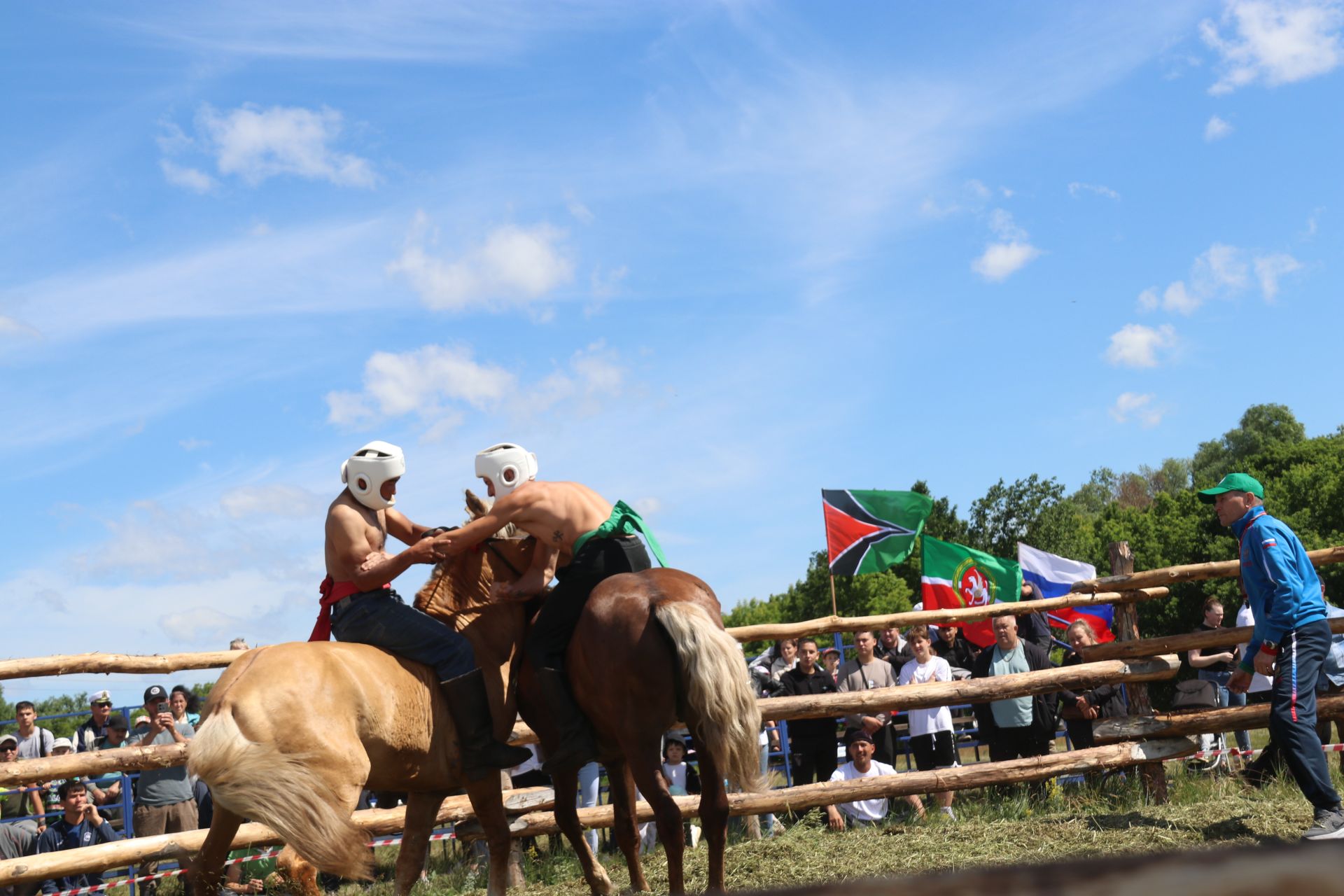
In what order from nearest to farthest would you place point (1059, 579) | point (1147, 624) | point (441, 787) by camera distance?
point (441, 787), point (1059, 579), point (1147, 624)

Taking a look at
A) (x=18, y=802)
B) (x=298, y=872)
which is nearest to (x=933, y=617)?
(x=298, y=872)

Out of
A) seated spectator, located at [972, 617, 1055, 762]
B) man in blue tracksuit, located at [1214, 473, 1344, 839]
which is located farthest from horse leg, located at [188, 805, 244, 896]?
seated spectator, located at [972, 617, 1055, 762]

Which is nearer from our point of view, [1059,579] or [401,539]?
[401,539]

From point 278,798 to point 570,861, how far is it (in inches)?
150

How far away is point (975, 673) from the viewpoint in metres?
10.8

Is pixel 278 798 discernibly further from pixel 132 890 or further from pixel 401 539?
pixel 132 890

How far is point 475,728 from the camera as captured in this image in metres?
6.08

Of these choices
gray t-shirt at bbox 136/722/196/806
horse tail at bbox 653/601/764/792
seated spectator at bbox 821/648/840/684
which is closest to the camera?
horse tail at bbox 653/601/764/792

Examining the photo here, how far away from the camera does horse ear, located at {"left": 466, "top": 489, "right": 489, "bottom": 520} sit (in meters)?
6.82

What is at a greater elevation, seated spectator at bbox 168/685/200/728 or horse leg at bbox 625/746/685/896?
seated spectator at bbox 168/685/200/728

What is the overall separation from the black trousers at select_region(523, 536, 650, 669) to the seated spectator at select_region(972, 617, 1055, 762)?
465 centimetres

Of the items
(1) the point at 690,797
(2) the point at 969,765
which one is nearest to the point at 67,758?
(1) the point at 690,797

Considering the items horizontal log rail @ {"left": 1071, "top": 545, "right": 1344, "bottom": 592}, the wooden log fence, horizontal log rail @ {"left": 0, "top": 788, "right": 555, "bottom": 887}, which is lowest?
horizontal log rail @ {"left": 0, "top": 788, "right": 555, "bottom": 887}

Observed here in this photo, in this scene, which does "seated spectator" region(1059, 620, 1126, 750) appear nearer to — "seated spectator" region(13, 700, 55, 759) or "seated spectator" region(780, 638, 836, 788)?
"seated spectator" region(780, 638, 836, 788)
